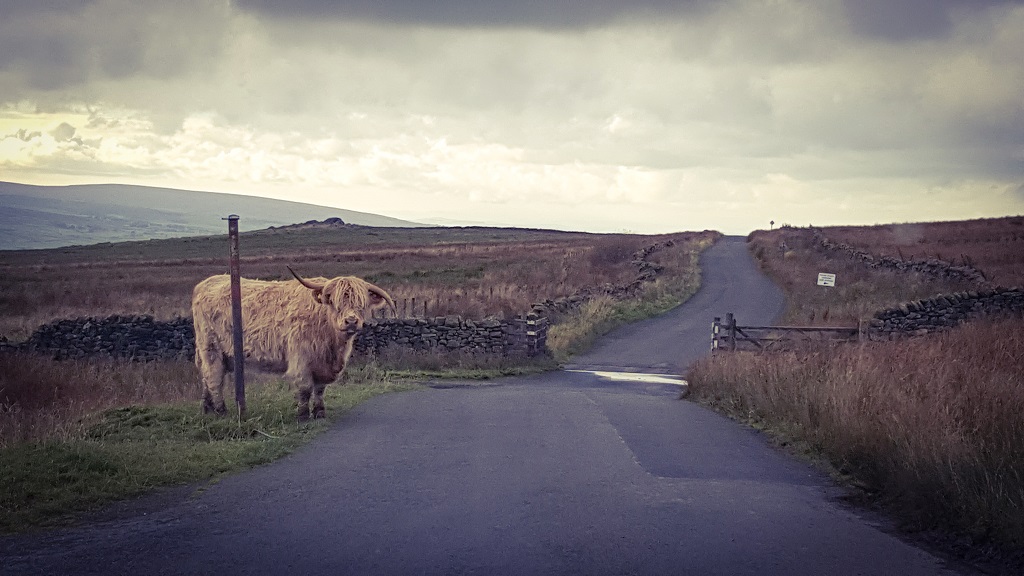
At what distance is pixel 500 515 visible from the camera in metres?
7.09

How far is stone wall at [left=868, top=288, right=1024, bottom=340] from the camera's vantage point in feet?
94.1

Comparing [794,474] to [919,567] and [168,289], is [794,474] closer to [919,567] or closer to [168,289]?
[919,567]

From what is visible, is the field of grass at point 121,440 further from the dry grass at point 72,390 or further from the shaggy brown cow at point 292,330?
the shaggy brown cow at point 292,330

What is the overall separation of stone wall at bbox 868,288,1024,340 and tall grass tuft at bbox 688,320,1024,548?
13823 millimetres

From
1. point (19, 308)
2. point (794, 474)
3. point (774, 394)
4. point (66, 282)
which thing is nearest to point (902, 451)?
point (794, 474)

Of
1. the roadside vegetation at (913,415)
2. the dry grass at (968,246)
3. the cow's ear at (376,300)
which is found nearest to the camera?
the roadside vegetation at (913,415)

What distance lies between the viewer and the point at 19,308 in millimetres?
37219

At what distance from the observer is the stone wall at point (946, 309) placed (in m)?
28.7

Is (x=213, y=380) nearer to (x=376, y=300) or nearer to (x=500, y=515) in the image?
(x=376, y=300)

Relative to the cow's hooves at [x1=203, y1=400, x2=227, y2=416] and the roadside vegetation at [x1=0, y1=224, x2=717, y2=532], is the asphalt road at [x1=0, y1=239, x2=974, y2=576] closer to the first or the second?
the roadside vegetation at [x1=0, y1=224, x2=717, y2=532]

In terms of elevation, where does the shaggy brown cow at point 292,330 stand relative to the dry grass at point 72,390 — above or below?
above

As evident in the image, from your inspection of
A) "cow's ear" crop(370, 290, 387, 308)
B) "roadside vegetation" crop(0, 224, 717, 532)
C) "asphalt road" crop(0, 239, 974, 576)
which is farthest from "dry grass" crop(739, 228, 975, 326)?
"asphalt road" crop(0, 239, 974, 576)

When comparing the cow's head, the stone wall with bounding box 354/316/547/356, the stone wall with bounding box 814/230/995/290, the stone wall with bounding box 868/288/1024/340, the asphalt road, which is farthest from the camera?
the stone wall with bounding box 814/230/995/290

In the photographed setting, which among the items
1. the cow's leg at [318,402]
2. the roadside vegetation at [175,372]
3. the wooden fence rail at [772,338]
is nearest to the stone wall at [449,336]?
the roadside vegetation at [175,372]
